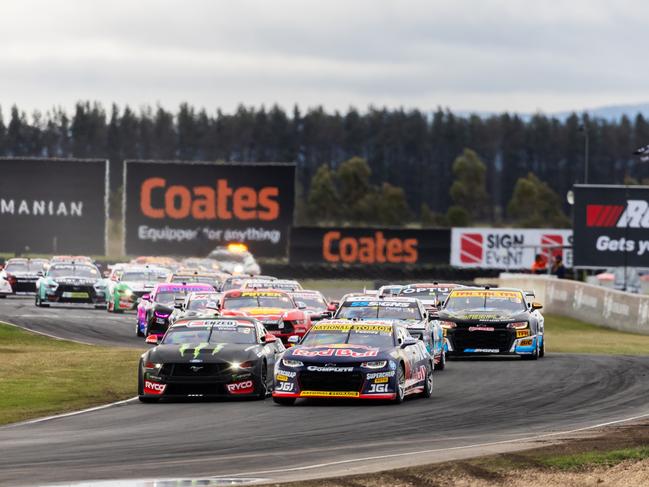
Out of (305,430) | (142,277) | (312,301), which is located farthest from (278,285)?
(305,430)

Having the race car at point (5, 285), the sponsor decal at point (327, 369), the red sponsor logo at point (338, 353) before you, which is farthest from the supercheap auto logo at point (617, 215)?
the sponsor decal at point (327, 369)

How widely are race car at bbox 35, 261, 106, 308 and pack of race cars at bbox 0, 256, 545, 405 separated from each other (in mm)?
6790

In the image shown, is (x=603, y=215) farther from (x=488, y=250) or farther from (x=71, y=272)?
(x=488, y=250)

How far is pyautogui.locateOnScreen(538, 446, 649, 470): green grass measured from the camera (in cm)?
1444

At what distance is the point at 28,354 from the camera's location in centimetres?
3064

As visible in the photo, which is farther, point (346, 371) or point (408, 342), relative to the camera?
point (408, 342)

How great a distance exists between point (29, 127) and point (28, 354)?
5172 inches

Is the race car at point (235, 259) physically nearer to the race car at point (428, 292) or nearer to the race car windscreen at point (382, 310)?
the race car at point (428, 292)

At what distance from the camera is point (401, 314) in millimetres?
26859

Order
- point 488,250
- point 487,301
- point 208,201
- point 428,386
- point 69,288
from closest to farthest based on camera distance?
point 428,386 < point 487,301 < point 69,288 < point 208,201 < point 488,250

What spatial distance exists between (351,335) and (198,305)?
1026 cm

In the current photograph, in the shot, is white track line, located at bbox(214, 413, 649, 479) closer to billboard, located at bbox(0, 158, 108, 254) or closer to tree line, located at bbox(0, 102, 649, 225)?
billboard, located at bbox(0, 158, 108, 254)

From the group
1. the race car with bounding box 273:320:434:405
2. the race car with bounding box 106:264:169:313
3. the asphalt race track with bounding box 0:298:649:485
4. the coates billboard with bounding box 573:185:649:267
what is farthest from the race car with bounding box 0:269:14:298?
the race car with bounding box 273:320:434:405

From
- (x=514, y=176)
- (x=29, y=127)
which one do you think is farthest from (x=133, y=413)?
(x=514, y=176)
